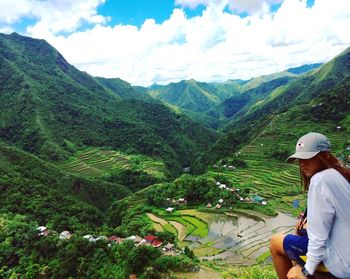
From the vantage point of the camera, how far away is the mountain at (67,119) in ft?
353

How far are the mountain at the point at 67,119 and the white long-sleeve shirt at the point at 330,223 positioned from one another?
310ft

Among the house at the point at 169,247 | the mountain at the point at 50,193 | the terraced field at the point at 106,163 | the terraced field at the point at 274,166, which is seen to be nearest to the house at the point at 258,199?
the terraced field at the point at 274,166

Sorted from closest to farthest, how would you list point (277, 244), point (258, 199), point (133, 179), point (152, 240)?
point (277, 244) < point (152, 240) < point (258, 199) < point (133, 179)

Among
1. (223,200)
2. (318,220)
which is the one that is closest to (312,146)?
(318,220)

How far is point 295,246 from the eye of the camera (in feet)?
13.4

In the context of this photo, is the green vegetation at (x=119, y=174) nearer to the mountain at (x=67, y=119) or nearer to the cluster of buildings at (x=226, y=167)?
the cluster of buildings at (x=226, y=167)

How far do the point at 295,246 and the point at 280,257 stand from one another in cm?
45

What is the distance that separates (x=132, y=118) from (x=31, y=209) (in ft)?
329

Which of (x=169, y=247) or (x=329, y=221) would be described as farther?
(x=169, y=247)

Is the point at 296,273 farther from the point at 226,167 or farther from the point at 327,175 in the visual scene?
the point at 226,167

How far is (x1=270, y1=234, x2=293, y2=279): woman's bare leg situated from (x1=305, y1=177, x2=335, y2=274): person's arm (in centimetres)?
70

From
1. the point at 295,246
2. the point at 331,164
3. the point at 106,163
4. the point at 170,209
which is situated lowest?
the point at 106,163

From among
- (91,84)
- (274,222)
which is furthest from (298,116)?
(91,84)

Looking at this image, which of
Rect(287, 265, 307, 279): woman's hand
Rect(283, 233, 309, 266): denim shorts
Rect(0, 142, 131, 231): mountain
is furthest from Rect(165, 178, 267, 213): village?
Rect(287, 265, 307, 279): woman's hand
